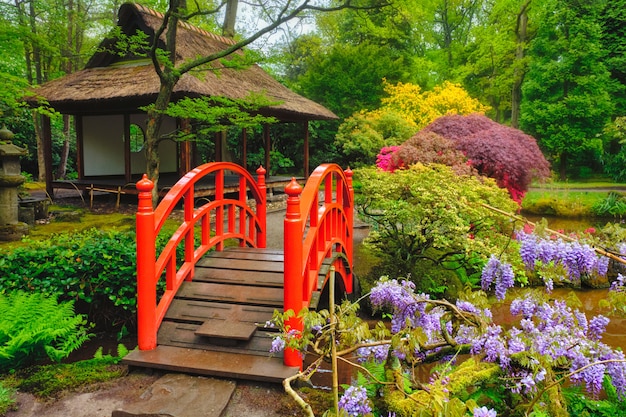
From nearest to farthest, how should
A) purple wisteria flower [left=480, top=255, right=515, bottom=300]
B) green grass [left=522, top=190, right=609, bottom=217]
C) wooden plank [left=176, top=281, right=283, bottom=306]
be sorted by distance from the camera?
purple wisteria flower [left=480, top=255, right=515, bottom=300] → wooden plank [left=176, top=281, right=283, bottom=306] → green grass [left=522, top=190, right=609, bottom=217]

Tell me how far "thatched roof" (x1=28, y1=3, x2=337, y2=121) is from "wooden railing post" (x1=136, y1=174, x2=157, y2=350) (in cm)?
588

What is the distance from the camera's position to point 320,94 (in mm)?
20625

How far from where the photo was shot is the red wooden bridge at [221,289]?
121 inches

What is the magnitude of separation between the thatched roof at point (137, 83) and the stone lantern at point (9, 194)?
3.00 metres

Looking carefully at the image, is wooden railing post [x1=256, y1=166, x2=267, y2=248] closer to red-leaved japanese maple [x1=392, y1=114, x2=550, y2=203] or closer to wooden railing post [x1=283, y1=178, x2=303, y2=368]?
wooden railing post [x1=283, y1=178, x2=303, y2=368]

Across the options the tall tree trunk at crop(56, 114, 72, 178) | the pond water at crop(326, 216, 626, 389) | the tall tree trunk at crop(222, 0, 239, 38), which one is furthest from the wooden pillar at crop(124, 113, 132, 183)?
the tall tree trunk at crop(222, 0, 239, 38)

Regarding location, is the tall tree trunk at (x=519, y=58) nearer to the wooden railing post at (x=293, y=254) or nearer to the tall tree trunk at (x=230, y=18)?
the tall tree trunk at (x=230, y=18)

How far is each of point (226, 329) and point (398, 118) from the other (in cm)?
1381

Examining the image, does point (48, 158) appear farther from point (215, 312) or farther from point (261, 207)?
point (215, 312)

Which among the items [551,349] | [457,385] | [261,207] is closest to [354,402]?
[457,385]

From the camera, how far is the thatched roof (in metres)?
9.47

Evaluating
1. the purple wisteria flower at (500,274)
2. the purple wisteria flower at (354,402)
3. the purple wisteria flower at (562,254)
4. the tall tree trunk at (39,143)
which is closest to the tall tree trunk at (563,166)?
the purple wisteria flower at (500,274)

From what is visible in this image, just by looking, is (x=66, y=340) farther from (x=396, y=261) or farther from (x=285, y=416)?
(x=396, y=261)

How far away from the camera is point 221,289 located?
3.81 m
